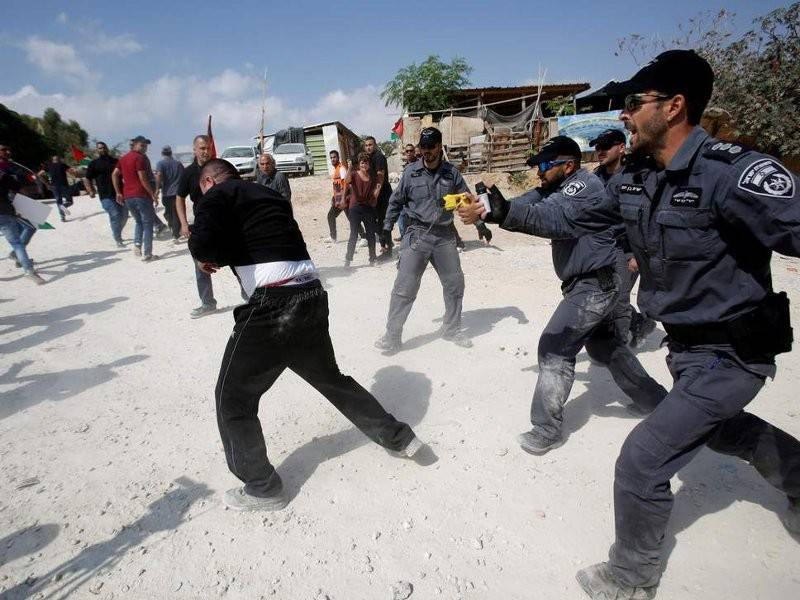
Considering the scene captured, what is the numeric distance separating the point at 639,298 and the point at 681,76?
0.88 m

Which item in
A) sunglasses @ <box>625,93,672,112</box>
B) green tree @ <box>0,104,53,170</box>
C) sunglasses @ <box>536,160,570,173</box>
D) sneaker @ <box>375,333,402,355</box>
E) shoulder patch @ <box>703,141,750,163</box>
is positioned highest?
green tree @ <box>0,104,53,170</box>

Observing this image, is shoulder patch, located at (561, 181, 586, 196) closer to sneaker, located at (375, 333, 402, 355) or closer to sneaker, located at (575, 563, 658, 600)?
sneaker, located at (575, 563, 658, 600)

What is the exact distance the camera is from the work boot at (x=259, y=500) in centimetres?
252

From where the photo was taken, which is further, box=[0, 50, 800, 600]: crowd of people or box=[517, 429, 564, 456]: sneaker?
box=[517, 429, 564, 456]: sneaker

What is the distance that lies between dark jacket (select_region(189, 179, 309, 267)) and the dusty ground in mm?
1417

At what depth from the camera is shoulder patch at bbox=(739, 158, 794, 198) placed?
1.47 m

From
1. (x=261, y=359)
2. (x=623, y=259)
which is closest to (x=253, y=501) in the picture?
(x=261, y=359)

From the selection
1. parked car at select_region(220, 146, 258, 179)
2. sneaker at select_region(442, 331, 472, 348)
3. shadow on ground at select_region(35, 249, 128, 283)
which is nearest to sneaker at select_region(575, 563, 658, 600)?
sneaker at select_region(442, 331, 472, 348)

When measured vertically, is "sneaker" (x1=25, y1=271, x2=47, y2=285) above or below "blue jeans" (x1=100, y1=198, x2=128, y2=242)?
below

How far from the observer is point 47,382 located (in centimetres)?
418

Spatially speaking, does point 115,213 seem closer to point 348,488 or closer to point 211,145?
point 211,145

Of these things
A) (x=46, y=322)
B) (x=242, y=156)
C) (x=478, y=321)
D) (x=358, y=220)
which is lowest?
(x=478, y=321)

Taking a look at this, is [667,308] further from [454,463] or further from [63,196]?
[63,196]

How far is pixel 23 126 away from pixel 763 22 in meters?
37.4
